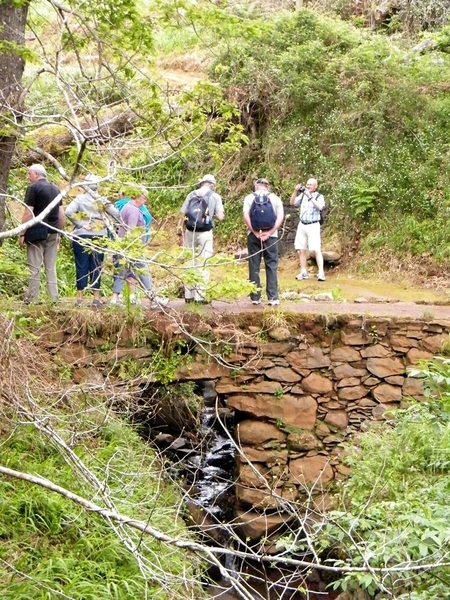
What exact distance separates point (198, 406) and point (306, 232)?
3290 millimetres

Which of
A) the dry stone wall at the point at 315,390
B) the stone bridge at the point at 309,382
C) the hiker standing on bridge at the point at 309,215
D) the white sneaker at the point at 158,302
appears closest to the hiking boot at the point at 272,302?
the stone bridge at the point at 309,382

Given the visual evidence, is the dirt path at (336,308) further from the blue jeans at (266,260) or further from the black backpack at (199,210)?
the black backpack at (199,210)

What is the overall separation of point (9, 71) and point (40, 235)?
1.88 m

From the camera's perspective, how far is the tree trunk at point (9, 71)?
19.9 feet

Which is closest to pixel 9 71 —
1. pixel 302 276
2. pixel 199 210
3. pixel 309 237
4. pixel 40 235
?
pixel 40 235

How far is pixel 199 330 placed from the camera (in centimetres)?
855

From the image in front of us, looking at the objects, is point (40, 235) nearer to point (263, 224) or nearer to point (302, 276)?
point (263, 224)

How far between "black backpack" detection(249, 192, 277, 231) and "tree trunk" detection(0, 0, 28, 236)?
2902 mm

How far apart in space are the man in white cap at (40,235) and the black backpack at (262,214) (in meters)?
2.10

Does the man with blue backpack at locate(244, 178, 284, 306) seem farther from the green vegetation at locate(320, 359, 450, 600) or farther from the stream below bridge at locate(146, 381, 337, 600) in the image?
the green vegetation at locate(320, 359, 450, 600)

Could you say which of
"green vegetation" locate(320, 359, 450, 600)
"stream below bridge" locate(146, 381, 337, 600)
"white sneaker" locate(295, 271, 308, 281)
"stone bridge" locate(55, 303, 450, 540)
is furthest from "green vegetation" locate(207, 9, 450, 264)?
"green vegetation" locate(320, 359, 450, 600)

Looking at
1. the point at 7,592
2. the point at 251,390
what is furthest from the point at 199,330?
the point at 7,592

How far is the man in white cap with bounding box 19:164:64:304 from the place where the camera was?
7805mm

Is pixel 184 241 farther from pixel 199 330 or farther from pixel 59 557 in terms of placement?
pixel 59 557
